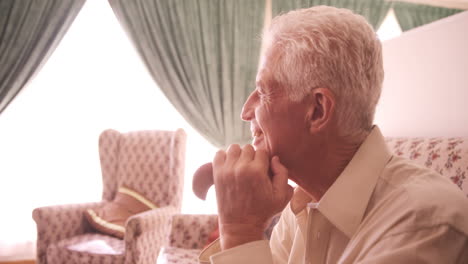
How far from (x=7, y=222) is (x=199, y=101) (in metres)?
2.26


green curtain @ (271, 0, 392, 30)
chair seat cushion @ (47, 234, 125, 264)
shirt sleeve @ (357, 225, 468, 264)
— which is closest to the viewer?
shirt sleeve @ (357, 225, 468, 264)

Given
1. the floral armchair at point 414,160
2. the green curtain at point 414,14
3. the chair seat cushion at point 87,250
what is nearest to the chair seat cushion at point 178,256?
the floral armchair at point 414,160

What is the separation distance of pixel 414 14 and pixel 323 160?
4.42 m

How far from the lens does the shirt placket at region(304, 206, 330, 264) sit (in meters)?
0.83

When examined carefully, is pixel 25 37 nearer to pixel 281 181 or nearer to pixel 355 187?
pixel 281 181

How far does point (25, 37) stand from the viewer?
10.6ft

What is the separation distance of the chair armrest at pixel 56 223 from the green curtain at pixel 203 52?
1.41m

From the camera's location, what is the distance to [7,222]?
10.9ft

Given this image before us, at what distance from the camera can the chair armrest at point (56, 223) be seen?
247 centimetres

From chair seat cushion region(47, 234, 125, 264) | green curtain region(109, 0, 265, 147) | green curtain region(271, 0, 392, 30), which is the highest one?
green curtain region(271, 0, 392, 30)

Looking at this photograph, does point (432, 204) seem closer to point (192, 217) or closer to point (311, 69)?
point (311, 69)

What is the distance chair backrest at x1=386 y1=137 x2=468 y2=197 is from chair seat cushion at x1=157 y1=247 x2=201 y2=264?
1316 millimetres

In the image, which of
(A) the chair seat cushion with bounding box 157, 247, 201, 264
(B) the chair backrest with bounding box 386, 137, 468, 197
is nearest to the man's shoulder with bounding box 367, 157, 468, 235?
(B) the chair backrest with bounding box 386, 137, 468, 197

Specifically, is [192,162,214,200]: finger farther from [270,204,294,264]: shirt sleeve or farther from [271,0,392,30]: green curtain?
[271,0,392,30]: green curtain
